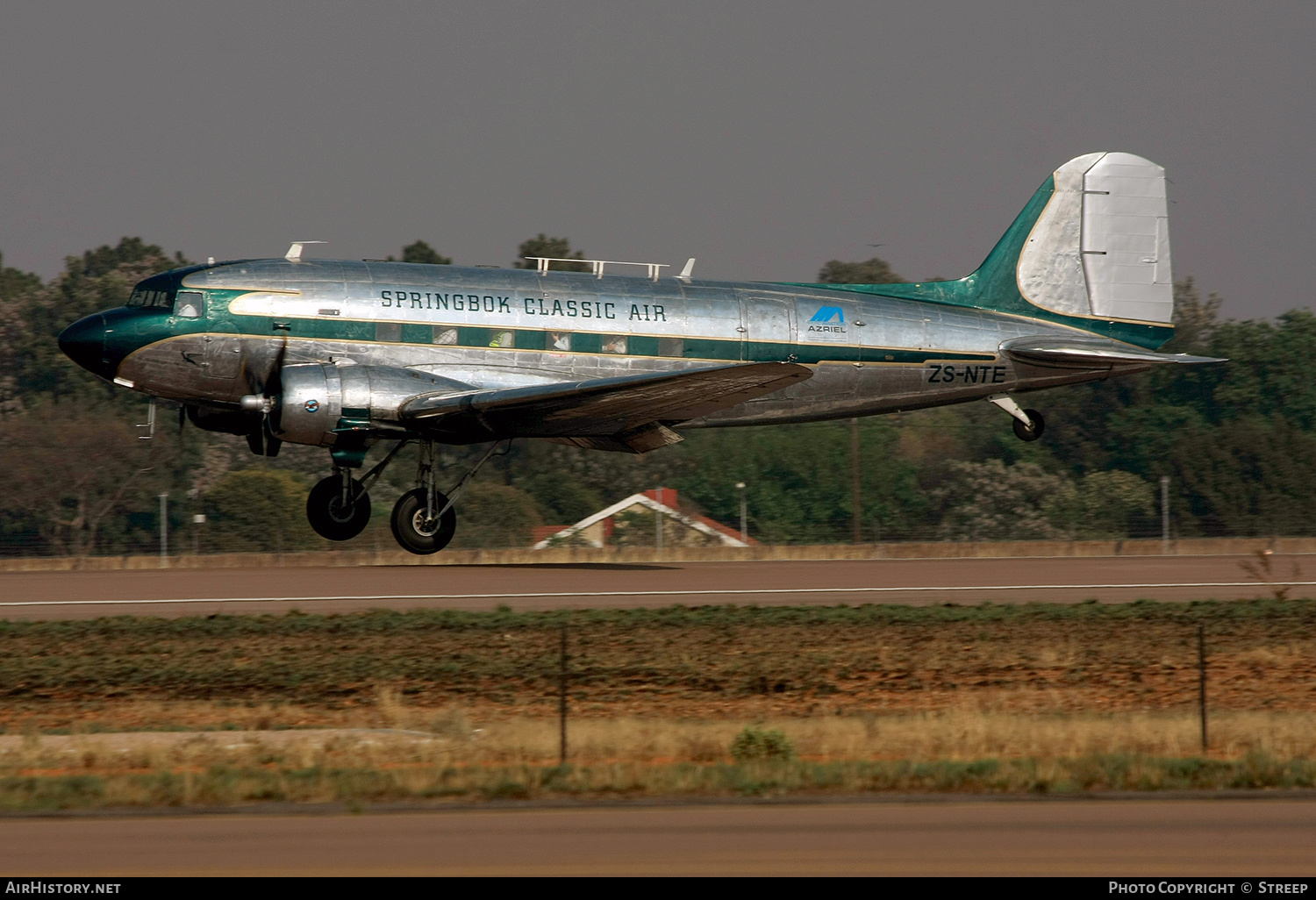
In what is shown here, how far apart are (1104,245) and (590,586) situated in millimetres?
14416

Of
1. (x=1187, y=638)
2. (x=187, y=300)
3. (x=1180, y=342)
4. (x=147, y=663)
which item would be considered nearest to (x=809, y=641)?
(x=1187, y=638)

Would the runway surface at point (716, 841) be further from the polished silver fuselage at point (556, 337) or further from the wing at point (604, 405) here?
the polished silver fuselage at point (556, 337)

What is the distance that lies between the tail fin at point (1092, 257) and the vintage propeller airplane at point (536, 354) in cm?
10

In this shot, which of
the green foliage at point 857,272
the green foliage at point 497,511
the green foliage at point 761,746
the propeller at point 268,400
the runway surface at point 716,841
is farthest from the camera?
the green foliage at point 857,272

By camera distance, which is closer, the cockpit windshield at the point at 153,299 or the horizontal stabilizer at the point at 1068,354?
the cockpit windshield at the point at 153,299

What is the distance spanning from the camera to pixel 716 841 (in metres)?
9.09

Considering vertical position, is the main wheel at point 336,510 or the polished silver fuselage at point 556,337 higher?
the polished silver fuselage at point 556,337

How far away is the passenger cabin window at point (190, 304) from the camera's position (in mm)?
24453

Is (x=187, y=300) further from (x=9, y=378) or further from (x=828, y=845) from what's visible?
(x=9, y=378)

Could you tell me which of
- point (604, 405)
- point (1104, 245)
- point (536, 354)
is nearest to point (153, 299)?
point (536, 354)

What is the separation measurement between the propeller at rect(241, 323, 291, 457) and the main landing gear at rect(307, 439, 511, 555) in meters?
1.17

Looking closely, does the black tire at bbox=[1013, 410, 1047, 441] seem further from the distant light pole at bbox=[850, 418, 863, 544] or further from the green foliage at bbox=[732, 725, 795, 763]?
the distant light pole at bbox=[850, 418, 863, 544]

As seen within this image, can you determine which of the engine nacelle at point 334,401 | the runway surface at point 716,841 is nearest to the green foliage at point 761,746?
the runway surface at point 716,841

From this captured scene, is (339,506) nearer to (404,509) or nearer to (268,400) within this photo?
(404,509)
